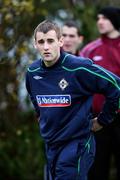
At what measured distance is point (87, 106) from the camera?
18.2ft

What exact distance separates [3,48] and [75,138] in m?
2.95

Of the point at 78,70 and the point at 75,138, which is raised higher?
the point at 78,70

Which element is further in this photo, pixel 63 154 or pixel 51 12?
pixel 51 12

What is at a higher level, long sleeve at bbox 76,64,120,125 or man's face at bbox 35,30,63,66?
man's face at bbox 35,30,63,66

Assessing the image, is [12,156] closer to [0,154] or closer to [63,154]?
[0,154]

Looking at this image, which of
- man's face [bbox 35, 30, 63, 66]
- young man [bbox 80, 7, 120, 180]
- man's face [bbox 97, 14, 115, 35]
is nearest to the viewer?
man's face [bbox 35, 30, 63, 66]

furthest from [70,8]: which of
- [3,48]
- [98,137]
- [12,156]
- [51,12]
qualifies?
[98,137]

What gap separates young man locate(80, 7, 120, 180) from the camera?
6.90 m

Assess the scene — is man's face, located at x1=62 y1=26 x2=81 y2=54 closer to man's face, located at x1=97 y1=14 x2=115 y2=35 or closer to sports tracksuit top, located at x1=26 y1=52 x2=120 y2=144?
man's face, located at x1=97 y1=14 x2=115 y2=35

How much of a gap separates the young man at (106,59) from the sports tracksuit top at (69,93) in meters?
1.28

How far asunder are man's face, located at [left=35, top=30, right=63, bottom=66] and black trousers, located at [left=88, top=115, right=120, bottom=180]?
1606mm

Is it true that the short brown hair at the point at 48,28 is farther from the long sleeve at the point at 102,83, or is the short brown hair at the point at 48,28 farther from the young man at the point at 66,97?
the long sleeve at the point at 102,83

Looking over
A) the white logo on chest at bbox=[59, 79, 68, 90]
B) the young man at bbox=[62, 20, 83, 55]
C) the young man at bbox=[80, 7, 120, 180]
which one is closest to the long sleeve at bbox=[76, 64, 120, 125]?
the white logo on chest at bbox=[59, 79, 68, 90]

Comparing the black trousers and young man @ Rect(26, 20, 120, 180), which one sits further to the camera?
the black trousers
